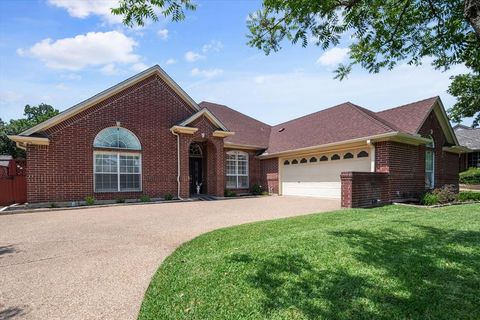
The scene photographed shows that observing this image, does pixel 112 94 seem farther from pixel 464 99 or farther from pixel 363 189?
pixel 464 99

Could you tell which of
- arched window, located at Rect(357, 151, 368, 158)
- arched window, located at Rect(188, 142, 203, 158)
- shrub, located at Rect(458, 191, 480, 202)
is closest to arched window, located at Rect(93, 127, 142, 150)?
arched window, located at Rect(188, 142, 203, 158)

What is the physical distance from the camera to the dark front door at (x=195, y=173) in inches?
683

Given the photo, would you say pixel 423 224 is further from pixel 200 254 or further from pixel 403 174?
pixel 403 174

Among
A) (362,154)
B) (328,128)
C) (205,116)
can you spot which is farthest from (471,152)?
(205,116)

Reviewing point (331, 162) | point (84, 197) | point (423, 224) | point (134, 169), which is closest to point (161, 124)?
point (134, 169)

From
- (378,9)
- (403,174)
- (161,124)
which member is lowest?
(403,174)

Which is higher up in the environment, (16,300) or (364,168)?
(364,168)

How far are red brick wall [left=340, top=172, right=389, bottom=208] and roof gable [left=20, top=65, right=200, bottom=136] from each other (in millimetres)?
9467

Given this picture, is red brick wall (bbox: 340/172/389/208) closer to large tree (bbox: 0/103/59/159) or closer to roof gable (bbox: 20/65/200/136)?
roof gable (bbox: 20/65/200/136)

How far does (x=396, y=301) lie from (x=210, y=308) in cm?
220

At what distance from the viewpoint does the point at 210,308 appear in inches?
129

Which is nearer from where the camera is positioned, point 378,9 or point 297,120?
point 378,9

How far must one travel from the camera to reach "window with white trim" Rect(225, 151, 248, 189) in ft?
59.0

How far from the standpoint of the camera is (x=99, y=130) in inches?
515
